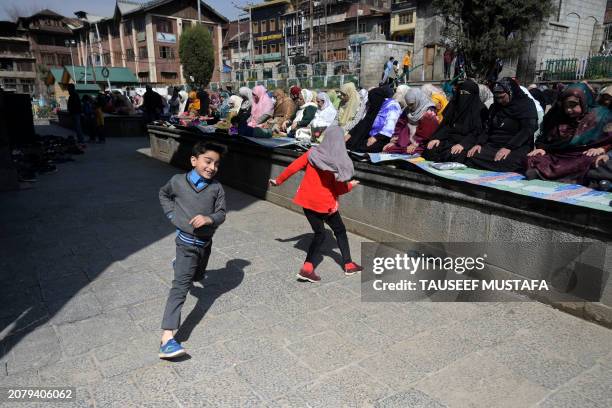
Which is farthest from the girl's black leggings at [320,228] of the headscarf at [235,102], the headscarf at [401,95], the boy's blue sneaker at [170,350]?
the headscarf at [235,102]

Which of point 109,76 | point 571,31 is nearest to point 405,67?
point 571,31

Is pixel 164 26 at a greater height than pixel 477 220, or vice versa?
pixel 164 26

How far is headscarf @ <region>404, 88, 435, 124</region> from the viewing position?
19.7ft

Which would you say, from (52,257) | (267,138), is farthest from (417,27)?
(52,257)

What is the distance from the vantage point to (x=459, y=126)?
5516 mm

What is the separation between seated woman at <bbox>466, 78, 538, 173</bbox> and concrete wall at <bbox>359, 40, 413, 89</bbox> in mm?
19017

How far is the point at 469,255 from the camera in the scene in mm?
4324

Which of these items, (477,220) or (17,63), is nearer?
(477,220)

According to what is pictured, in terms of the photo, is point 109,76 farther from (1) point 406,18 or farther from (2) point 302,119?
(2) point 302,119

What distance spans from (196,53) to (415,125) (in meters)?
46.8

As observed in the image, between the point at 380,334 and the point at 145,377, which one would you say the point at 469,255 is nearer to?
the point at 380,334

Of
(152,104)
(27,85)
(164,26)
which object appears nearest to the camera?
(152,104)

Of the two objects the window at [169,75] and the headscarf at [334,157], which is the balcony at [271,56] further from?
the headscarf at [334,157]

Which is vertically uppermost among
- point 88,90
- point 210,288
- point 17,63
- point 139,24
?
point 139,24
